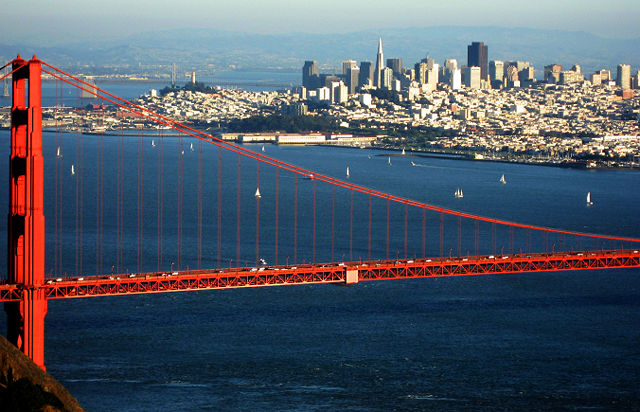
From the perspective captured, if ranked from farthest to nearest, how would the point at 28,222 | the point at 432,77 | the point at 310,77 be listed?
1. the point at 432,77
2. the point at 310,77
3. the point at 28,222

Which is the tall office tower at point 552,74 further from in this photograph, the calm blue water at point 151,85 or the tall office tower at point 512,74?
the calm blue water at point 151,85

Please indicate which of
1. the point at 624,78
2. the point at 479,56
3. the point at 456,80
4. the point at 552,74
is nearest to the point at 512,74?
the point at 479,56

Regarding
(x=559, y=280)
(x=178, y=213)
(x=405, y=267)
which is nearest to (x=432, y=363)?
(x=405, y=267)

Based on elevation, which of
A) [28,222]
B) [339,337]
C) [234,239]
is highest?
[28,222]

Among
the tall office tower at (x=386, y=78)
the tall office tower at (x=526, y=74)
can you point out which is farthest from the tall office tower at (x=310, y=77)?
the tall office tower at (x=526, y=74)

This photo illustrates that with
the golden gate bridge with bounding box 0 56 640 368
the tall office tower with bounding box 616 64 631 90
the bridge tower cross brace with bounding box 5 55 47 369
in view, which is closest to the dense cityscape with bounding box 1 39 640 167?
the tall office tower with bounding box 616 64 631 90

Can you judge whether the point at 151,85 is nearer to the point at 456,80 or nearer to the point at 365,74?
the point at 365,74
